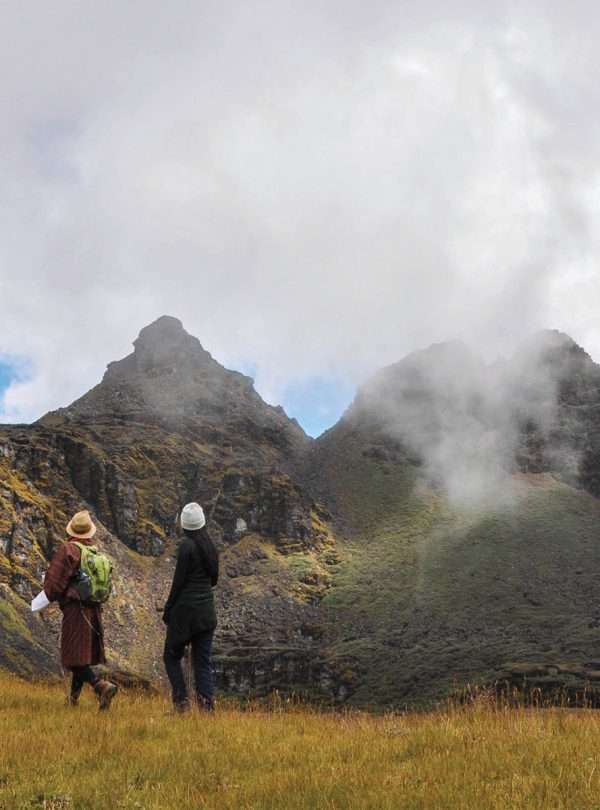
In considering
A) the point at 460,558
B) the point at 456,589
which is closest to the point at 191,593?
the point at 456,589

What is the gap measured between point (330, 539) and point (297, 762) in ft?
465

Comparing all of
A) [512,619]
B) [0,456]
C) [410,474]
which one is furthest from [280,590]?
[410,474]

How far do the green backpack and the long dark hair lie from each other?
1547mm

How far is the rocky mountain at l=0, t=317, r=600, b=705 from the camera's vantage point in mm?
82438

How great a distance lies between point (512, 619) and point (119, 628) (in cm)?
5754

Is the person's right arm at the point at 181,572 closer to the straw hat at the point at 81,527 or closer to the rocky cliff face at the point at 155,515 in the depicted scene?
the straw hat at the point at 81,527

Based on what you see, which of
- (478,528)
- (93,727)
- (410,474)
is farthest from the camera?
(410,474)

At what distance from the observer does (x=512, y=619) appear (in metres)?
101

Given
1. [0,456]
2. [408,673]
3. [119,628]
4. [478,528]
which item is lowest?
[408,673]

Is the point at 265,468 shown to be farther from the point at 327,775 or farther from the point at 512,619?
the point at 327,775

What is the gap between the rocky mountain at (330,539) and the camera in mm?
82438

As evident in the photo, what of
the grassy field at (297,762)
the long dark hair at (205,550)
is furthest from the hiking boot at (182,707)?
the long dark hair at (205,550)

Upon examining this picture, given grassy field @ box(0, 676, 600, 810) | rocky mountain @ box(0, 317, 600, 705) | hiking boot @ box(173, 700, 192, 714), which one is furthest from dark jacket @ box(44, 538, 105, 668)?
rocky mountain @ box(0, 317, 600, 705)

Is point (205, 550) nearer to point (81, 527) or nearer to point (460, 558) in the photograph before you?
point (81, 527)
